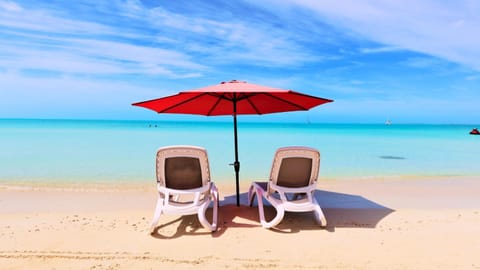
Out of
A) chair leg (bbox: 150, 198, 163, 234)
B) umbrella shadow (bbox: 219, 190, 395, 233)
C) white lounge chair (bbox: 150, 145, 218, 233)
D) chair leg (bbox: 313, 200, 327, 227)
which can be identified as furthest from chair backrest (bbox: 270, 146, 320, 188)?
chair leg (bbox: 150, 198, 163, 234)

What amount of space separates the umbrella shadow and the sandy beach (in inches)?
0.6

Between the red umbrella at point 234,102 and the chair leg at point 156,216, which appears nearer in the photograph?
the chair leg at point 156,216

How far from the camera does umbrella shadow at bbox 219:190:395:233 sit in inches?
164

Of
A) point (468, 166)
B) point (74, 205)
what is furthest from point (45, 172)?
point (468, 166)

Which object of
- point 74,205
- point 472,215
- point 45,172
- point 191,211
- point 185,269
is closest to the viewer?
point 185,269

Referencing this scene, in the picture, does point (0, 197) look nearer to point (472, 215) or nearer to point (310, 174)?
point (310, 174)

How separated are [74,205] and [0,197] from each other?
1815 millimetres

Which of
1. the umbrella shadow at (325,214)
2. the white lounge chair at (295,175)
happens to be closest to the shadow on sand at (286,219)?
the umbrella shadow at (325,214)

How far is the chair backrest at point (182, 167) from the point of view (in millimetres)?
3957

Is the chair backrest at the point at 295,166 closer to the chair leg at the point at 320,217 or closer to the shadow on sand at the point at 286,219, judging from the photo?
the chair leg at the point at 320,217

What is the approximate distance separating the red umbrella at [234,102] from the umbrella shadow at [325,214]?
1.36 feet

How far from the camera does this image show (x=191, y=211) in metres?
3.83

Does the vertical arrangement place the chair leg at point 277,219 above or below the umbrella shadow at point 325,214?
above

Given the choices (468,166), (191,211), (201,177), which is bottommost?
(468,166)
